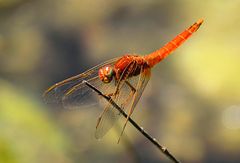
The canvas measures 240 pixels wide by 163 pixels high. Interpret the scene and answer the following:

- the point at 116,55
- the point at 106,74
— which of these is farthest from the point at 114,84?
the point at 116,55

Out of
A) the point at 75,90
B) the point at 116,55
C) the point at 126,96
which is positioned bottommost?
the point at 126,96

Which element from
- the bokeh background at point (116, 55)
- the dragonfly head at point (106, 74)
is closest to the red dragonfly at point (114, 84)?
the dragonfly head at point (106, 74)

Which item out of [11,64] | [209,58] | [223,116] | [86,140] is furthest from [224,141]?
[11,64]

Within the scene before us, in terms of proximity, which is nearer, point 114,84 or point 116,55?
point 114,84

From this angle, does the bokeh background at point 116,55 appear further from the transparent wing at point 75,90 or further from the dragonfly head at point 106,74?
the dragonfly head at point 106,74

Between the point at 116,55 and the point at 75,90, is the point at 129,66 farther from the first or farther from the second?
the point at 116,55

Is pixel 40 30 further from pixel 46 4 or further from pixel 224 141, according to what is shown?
pixel 224 141
